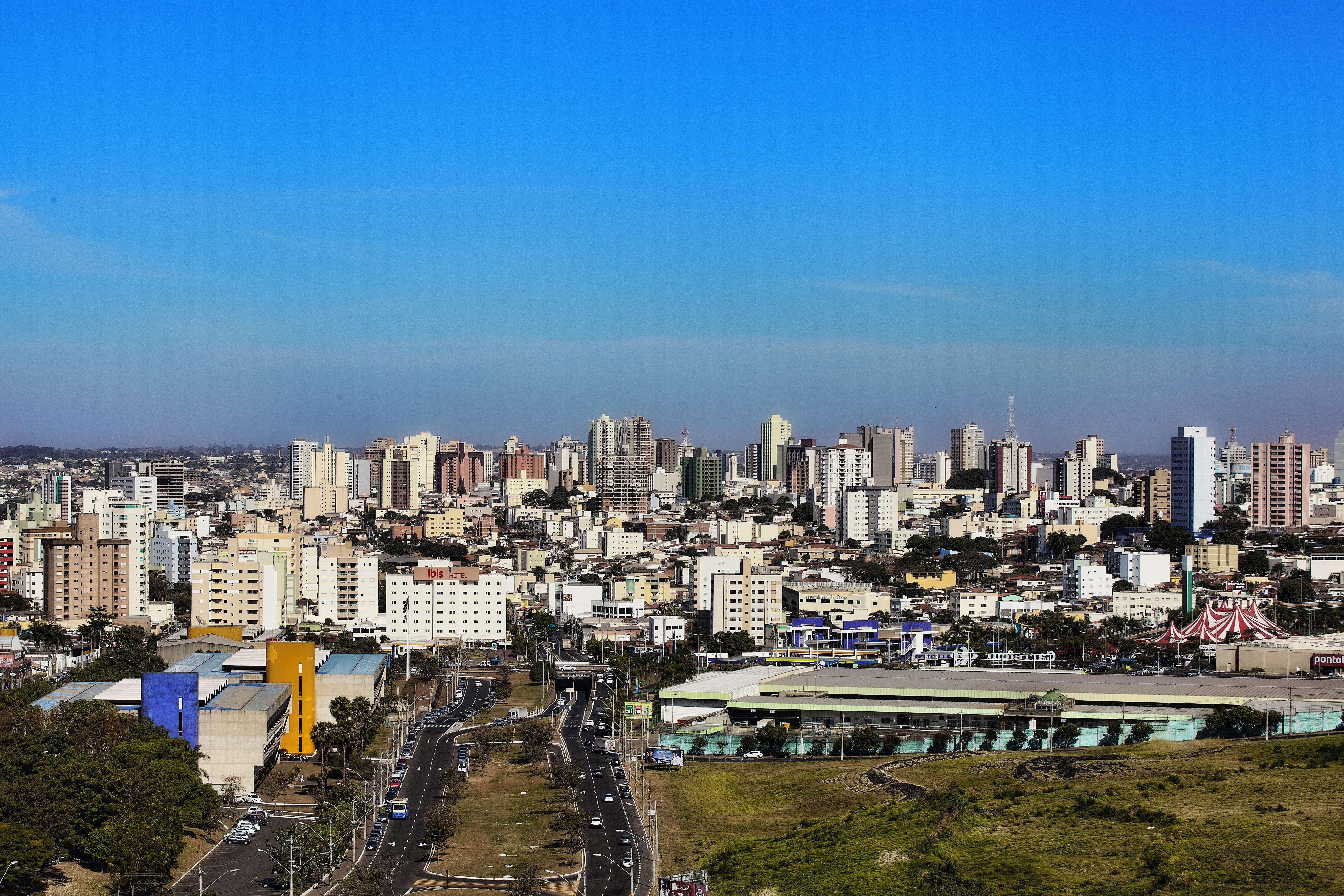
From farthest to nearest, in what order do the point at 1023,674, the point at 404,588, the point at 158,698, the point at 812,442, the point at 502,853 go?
the point at 812,442, the point at 404,588, the point at 1023,674, the point at 158,698, the point at 502,853

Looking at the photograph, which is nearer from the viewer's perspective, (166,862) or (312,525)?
(166,862)

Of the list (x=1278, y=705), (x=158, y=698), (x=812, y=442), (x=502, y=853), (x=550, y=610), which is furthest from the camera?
(x=812, y=442)

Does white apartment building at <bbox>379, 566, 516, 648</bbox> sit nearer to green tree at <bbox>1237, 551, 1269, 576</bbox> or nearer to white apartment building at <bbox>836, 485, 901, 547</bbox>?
green tree at <bbox>1237, 551, 1269, 576</bbox>

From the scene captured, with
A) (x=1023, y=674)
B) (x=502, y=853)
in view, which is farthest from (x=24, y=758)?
(x=1023, y=674)

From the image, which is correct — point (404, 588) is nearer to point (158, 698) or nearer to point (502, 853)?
point (158, 698)

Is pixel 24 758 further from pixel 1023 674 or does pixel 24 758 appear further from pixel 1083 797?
pixel 1023 674

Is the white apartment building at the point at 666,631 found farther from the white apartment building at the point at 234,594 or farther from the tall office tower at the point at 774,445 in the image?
the tall office tower at the point at 774,445
